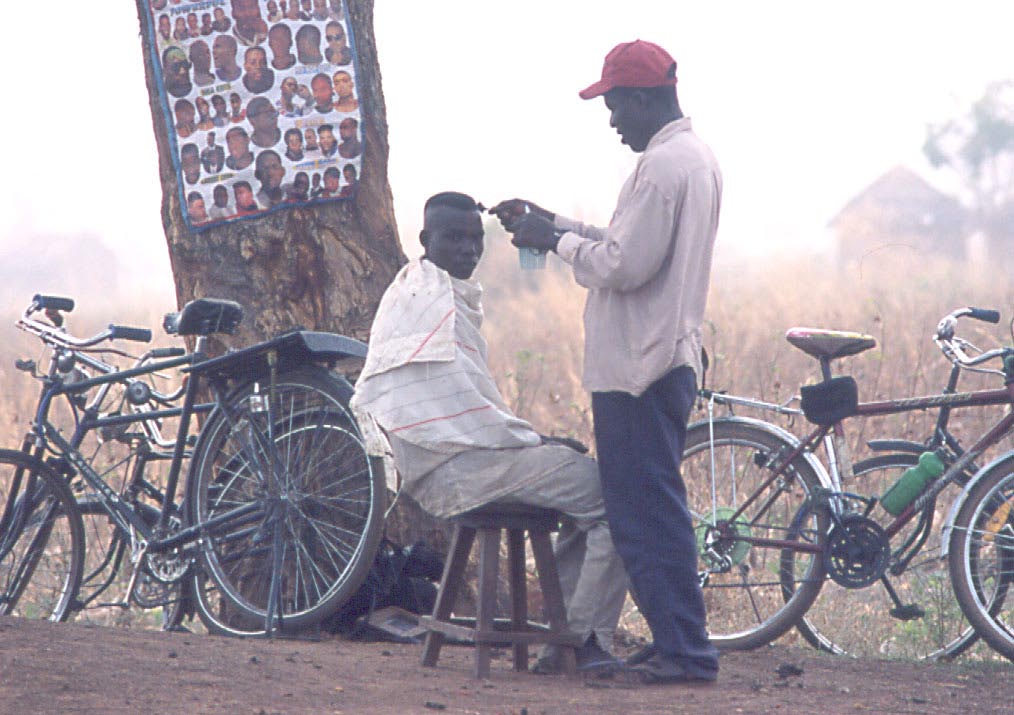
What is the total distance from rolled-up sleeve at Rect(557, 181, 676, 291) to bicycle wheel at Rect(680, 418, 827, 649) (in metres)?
1.64

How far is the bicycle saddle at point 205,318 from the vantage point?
5512 mm

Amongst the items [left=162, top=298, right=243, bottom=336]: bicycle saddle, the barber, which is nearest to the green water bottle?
the barber

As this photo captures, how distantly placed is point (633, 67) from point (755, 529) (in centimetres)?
228

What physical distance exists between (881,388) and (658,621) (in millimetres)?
7351

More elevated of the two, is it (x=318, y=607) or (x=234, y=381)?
(x=234, y=381)

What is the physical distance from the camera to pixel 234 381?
5.71 meters

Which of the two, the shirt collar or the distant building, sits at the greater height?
the distant building

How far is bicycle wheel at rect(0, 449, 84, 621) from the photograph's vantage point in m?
6.12

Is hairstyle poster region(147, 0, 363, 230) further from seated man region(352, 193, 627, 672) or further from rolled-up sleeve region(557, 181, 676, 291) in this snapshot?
rolled-up sleeve region(557, 181, 676, 291)

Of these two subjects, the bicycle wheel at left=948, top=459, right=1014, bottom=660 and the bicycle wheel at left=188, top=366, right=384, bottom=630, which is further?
the bicycle wheel at left=948, top=459, right=1014, bottom=660

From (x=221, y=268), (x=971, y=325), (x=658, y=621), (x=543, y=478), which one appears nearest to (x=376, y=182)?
(x=221, y=268)

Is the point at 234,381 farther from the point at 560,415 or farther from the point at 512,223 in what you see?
the point at 560,415

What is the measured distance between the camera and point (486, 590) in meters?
4.67

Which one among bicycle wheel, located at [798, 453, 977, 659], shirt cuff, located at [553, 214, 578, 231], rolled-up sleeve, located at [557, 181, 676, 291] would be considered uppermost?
shirt cuff, located at [553, 214, 578, 231]
